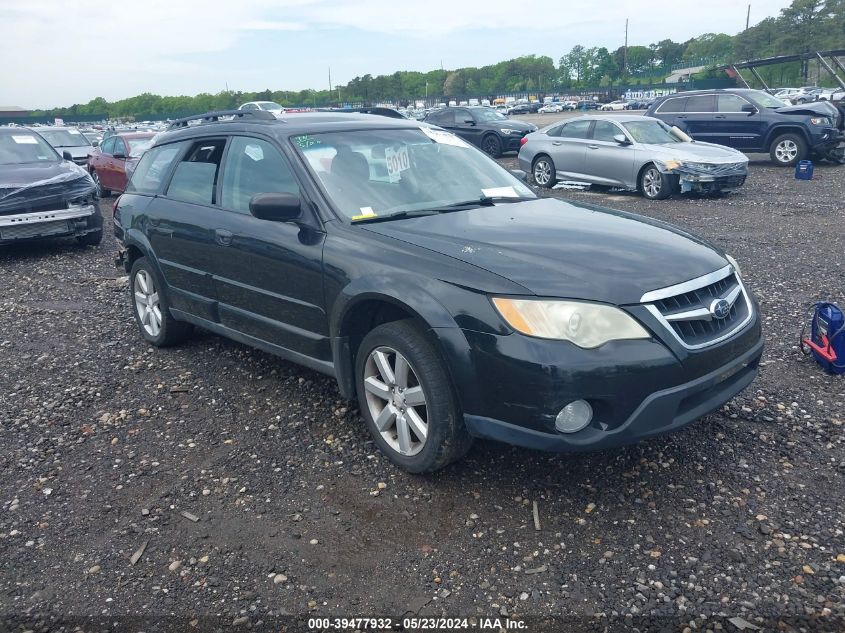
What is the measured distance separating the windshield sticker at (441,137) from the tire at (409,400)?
1763 millimetres

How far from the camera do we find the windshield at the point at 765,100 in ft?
52.5

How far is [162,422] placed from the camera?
4.41m

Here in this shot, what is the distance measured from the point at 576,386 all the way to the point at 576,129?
40.7 ft

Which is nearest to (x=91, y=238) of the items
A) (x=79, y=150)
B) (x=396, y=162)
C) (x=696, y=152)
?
(x=396, y=162)

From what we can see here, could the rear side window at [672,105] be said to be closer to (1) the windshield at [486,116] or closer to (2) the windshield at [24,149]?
(1) the windshield at [486,116]

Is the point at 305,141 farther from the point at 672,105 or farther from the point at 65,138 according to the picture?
the point at 65,138

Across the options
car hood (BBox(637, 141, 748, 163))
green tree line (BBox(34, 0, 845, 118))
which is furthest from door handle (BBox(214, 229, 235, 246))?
green tree line (BBox(34, 0, 845, 118))

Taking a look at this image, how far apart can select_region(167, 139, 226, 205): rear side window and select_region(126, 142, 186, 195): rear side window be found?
180 mm

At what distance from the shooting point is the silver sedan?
483 inches

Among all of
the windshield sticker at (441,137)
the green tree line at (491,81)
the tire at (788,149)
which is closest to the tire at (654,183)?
the tire at (788,149)

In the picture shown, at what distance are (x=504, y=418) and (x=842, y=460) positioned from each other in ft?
5.94

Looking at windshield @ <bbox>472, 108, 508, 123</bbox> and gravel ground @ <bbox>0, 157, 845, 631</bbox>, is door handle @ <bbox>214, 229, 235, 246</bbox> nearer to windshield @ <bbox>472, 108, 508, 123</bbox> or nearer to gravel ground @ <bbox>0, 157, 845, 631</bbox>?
gravel ground @ <bbox>0, 157, 845, 631</bbox>

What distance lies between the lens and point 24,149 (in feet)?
33.7

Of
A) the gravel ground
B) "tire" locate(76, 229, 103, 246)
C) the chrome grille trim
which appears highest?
the chrome grille trim
